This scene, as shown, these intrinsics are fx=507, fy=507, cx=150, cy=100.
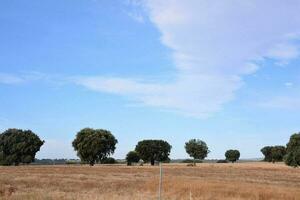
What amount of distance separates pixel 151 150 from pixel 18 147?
4399cm

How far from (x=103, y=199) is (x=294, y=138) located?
64.7 metres

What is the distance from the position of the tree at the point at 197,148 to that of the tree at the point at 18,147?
58905mm

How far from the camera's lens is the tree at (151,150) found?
510ft

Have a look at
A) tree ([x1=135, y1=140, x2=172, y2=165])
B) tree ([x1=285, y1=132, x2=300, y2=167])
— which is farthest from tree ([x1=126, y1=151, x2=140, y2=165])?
tree ([x1=285, y1=132, x2=300, y2=167])

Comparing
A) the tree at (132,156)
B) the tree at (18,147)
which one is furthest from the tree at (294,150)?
the tree at (132,156)

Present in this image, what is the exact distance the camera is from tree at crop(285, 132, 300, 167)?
261 ft

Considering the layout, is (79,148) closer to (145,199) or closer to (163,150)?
(163,150)

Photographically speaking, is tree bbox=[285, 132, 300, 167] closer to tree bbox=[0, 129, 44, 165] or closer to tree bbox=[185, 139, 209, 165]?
tree bbox=[0, 129, 44, 165]

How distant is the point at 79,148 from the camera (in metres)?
124

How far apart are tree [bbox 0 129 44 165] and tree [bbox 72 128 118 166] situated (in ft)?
37.7

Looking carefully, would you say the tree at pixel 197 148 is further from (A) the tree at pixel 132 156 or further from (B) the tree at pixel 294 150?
(B) the tree at pixel 294 150

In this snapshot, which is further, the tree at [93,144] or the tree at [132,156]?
the tree at [132,156]

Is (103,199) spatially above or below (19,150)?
below

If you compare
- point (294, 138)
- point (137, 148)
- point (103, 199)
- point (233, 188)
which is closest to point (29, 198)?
point (103, 199)
